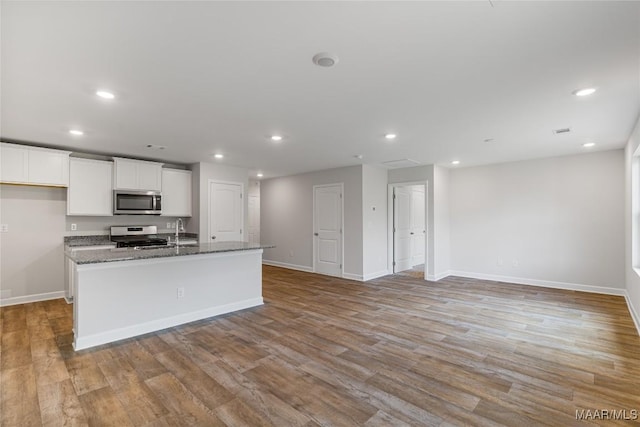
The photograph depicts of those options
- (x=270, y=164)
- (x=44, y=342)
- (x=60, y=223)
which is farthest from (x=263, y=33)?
(x=60, y=223)

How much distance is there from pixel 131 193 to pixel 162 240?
99cm

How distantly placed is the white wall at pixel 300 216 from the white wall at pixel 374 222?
4.4 inches

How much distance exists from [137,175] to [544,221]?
762cm

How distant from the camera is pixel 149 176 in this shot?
565 centimetres

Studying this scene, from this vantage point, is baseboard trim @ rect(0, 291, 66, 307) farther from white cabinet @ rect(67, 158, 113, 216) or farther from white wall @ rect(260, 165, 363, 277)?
white wall @ rect(260, 165, 363, 277)

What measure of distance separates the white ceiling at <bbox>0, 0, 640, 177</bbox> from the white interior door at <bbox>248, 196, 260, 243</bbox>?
16.1 feet

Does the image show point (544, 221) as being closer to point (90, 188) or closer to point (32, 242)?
point (90, 188)

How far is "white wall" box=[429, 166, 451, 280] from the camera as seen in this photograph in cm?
642

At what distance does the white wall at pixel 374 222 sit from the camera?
6.45 meters

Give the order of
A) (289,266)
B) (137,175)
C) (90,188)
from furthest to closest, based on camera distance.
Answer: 1. (289,266)
2. (137,175)
3. (90,188)

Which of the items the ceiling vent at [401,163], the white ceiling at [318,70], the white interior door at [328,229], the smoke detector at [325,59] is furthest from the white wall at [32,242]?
the ceiling vent at [401,163]

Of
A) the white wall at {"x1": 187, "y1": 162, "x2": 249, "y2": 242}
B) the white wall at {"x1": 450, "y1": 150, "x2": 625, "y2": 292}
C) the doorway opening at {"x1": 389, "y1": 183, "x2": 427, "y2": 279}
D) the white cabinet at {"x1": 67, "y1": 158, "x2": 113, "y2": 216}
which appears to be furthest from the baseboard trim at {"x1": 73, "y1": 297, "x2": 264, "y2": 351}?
the white wall at {"x1": 450, "y1": 150, "x2": 625, "y2": 292}

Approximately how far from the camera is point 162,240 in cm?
567

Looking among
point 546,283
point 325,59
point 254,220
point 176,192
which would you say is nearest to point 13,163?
point 176,192
